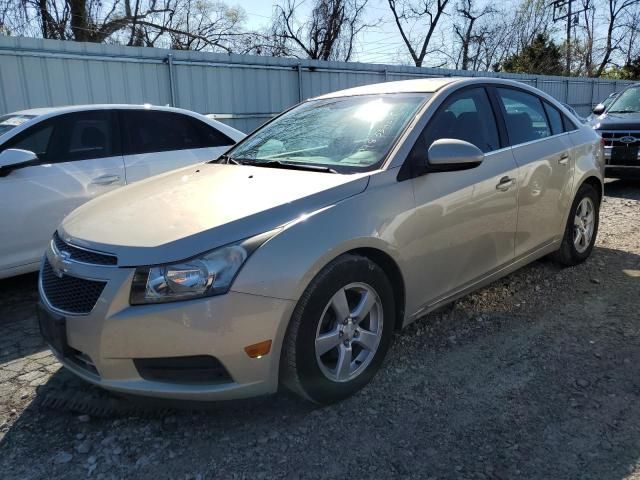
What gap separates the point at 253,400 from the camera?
9.27ft

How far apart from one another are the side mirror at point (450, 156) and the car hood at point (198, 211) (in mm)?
471

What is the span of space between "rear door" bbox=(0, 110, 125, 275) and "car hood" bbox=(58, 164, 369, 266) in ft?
4.66

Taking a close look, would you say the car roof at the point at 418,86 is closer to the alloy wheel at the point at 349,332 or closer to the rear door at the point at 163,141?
the alloy wheel at the point at 349,332

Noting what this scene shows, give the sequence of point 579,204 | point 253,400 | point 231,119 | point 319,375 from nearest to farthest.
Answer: point 319,375 → point 253,400 → point 579,204 → point 231,119

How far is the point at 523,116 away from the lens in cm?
416

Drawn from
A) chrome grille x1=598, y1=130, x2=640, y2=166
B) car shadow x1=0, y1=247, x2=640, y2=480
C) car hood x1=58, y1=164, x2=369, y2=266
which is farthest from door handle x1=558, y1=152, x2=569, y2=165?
chrome grille x1=598, y1=130, x2=640, y2=166

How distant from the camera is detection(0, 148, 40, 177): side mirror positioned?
418cm

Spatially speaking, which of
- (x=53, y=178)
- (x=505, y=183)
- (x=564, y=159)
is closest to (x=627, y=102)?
(x=564, y=159)

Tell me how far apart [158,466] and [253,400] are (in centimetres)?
61

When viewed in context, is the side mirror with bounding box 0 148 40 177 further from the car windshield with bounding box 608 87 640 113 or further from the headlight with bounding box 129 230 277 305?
the car windshield with bounding box 608 87 640 113

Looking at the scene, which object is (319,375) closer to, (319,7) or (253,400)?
(253,400)

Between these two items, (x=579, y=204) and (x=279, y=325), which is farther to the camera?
(x=579, y=204)

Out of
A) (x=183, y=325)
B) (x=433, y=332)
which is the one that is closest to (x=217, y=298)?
(x=183, y=325)

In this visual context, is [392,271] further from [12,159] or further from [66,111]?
[66,111]
